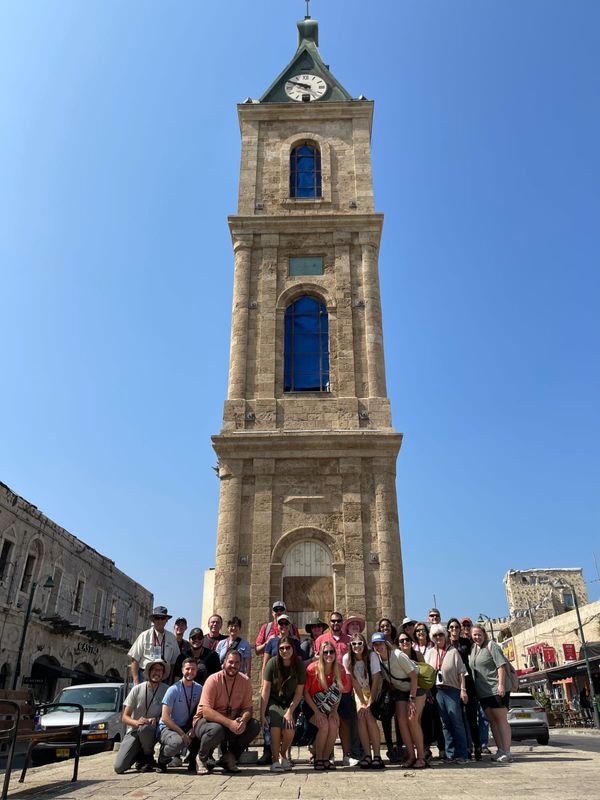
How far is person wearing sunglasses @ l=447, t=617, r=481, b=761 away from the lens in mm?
8141

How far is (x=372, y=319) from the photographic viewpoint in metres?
18.2

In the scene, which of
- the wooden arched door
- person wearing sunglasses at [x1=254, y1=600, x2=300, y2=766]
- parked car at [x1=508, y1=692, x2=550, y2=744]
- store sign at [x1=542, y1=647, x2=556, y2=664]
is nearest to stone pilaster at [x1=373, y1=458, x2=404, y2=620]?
the wooden arched door

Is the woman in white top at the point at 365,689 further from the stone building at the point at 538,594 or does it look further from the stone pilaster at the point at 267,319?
the stone building at the point at 538,594

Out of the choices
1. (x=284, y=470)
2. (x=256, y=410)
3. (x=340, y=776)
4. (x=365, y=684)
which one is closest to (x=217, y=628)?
(x=365, y=684)

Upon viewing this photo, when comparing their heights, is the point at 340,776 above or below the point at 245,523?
below

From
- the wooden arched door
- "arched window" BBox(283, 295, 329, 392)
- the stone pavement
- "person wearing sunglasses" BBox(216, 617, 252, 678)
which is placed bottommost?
the stone pavement

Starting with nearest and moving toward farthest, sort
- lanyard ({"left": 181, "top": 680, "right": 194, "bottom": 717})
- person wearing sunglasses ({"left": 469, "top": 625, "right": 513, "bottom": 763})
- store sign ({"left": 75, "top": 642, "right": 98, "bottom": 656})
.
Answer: lanyard ({"left": 181, "top": 680, "right": 194, "bottom": 717}) < person wearing sunglasses ({"left": 469, "top": 625, "right": 513, "bottom": 763}) < store sign ({"left": 75, "top": 642, "right": 98, "bottom": 656})

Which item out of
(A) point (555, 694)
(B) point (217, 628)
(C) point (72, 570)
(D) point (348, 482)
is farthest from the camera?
(A) point (555, 694)

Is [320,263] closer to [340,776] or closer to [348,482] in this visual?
[348,482]

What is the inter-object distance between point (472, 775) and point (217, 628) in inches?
165

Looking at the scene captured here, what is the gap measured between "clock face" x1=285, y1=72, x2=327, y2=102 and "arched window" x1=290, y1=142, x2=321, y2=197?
241cm

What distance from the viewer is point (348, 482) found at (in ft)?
52.3

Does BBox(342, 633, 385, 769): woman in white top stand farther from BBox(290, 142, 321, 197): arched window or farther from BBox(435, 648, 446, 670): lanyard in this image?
BBox(290, 142, 321, 197): arched window

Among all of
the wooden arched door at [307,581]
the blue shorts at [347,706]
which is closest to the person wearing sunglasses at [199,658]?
the blue shorts at [347,706]
